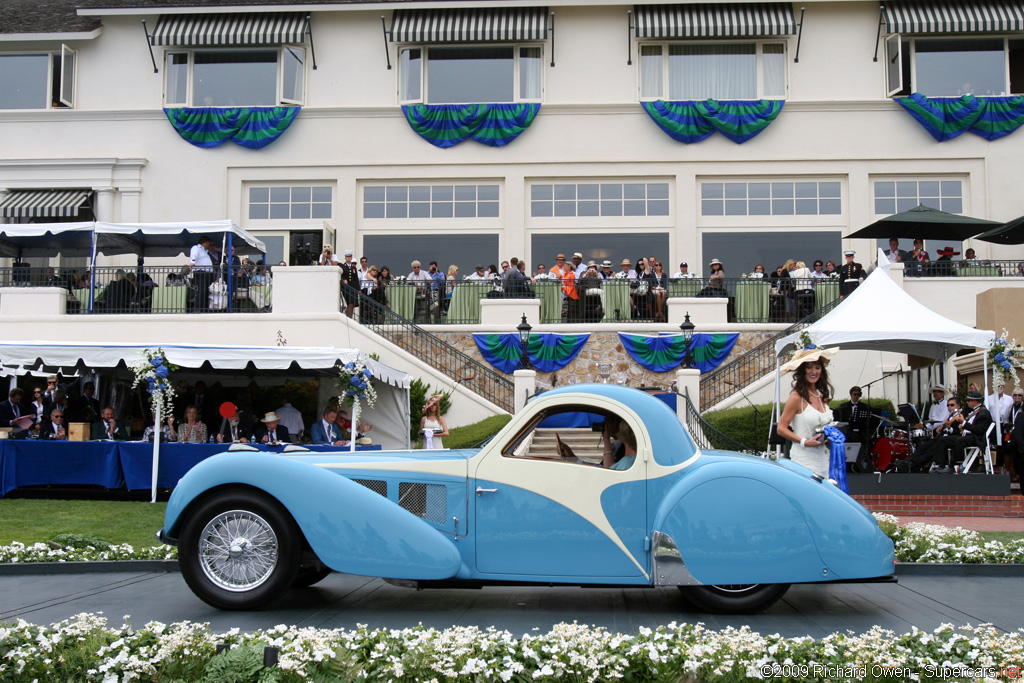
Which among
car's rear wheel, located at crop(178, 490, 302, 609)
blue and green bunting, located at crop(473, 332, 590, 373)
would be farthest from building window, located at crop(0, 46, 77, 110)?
car's rear wheel, located at crop(178, 490, 302, 609)

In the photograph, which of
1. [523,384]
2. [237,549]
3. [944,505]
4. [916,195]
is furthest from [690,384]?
[237,549]

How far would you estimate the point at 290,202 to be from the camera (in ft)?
90.8

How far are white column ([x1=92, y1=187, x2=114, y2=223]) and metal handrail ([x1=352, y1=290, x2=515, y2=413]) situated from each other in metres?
10.3

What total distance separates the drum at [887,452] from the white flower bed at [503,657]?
9743mm

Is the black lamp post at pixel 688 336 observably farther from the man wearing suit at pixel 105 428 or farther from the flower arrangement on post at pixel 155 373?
the man wearing suit at pixel 105 428

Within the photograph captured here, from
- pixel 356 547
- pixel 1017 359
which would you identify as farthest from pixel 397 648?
pixel 1017 359

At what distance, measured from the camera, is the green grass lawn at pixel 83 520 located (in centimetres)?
1098

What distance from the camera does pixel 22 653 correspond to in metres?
5.19

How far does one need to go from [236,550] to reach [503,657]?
2.68 meters

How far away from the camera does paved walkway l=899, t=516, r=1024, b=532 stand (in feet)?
39.4

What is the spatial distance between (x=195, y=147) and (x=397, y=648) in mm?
24924

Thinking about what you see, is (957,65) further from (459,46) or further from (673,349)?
(459,46)

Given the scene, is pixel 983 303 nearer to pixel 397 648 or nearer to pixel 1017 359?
pixel 1017 359

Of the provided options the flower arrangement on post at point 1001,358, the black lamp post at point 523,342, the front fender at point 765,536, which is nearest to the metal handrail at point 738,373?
the black lamp post at point 523,342
